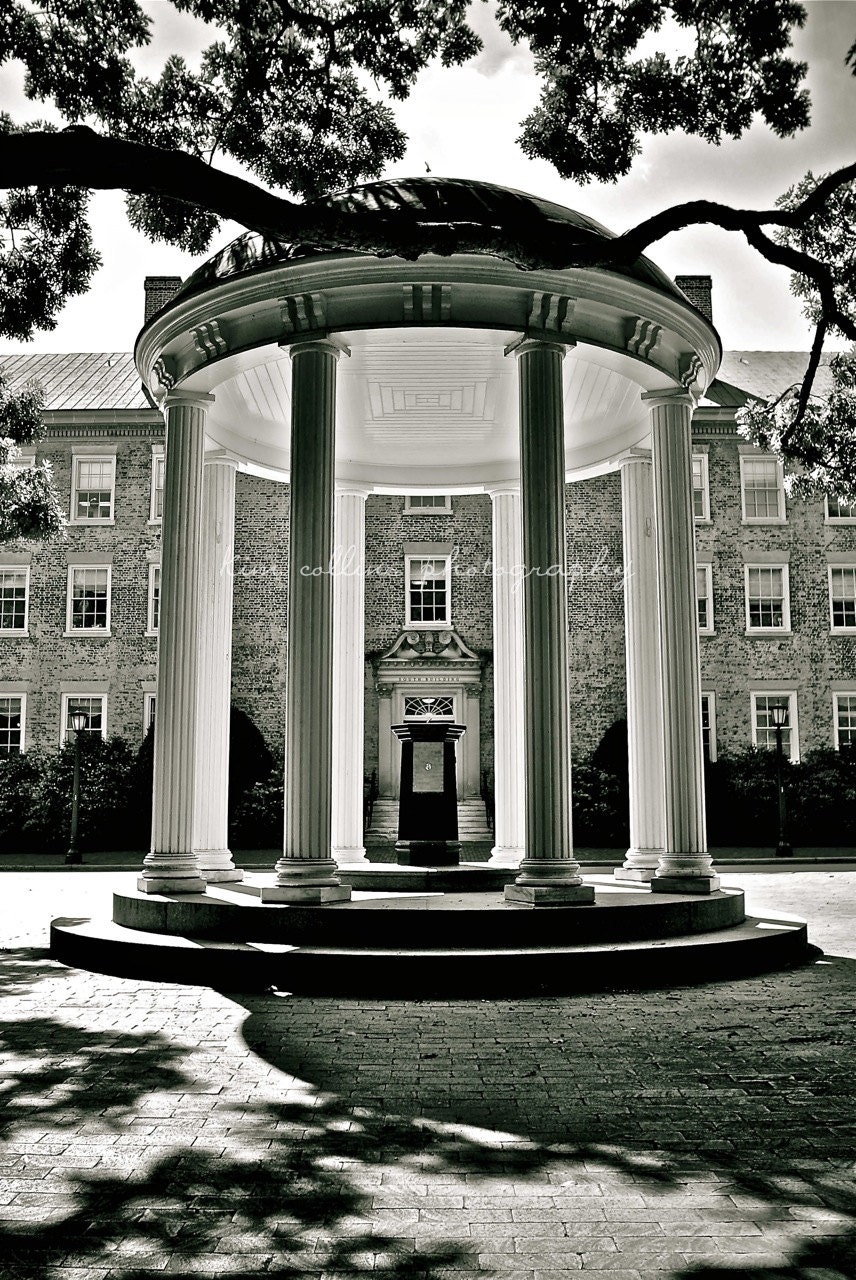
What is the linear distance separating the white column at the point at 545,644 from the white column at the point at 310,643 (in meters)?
1.85

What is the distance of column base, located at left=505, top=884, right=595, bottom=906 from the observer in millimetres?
9602

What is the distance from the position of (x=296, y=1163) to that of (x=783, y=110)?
799 cm

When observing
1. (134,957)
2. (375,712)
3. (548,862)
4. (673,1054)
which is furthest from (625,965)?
(375,712)

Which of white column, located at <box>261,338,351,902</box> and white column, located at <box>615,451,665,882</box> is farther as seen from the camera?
white column, located at <box>615,451,665,882</box>

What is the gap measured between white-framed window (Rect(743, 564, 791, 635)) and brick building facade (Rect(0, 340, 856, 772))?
0.05 meters

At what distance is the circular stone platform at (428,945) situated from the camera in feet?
28.6

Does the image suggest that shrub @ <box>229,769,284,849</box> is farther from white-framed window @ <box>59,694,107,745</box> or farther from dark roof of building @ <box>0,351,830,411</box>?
dark roof of building @ <box>0,351,830,411</box>

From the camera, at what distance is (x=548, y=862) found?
32.0 feet

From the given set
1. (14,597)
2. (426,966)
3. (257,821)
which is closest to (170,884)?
(426,966)

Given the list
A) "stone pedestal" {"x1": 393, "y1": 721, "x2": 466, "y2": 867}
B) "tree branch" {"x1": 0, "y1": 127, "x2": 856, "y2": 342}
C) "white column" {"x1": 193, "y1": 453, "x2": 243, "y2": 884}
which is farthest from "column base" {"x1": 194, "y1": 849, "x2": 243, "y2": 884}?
"tree branch" {"x1": 0, "y1": 127, "x2": 856, "y2": 342}

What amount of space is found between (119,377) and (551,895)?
120 feet

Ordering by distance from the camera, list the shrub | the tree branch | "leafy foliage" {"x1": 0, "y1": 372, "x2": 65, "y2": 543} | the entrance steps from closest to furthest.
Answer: the tree branch → "leafy foliage" {"x1": 0, "y1": 372, "x2": 65, "y2": 543} → the shrub → the entrance steps

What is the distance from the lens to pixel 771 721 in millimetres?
37062

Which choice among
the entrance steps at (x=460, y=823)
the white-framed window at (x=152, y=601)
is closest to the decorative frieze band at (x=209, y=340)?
the entrance steps at (x=460, y=823)
